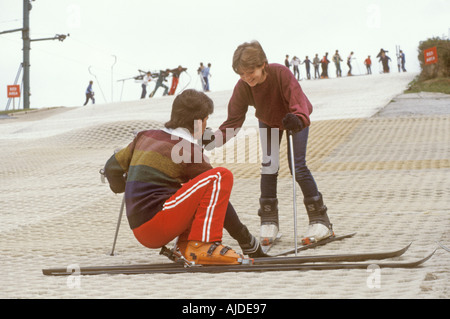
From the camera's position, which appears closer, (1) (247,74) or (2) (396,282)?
(2) (396,282)

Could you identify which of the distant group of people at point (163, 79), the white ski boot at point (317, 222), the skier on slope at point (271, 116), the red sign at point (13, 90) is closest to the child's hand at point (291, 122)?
the skier on slope at point (271, 116)


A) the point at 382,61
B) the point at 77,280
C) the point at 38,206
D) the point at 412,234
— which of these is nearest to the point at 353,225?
the point at 412,234

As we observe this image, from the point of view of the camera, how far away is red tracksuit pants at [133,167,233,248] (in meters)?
2.45

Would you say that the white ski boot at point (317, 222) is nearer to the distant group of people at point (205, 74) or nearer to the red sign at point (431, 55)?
the red sign at point (431, 55)

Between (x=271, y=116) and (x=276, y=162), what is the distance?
0.27m

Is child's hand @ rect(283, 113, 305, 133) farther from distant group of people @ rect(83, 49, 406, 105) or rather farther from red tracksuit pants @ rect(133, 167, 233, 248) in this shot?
distant group of people @ rect(83, 49, 406, 105)

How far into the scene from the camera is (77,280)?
2.40 meters

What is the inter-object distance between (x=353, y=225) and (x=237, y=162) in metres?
4.24

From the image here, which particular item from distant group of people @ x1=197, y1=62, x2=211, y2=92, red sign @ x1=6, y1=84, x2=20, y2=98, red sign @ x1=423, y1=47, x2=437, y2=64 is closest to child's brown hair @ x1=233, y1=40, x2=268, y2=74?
red sign @ x1=423, y1=47, x2=437, y2=64

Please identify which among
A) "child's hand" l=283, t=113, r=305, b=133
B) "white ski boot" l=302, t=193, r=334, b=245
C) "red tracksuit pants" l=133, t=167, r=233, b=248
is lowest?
"white ski boot" l=302, t=193, r=334, b=245

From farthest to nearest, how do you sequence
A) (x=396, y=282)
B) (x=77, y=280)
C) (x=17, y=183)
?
(x=17, y=183)
(x=77, y=280)
(x=396, y=282)

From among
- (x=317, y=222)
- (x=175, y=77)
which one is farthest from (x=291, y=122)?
(x=175, y=77)

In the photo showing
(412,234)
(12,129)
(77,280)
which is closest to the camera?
(77,280)
